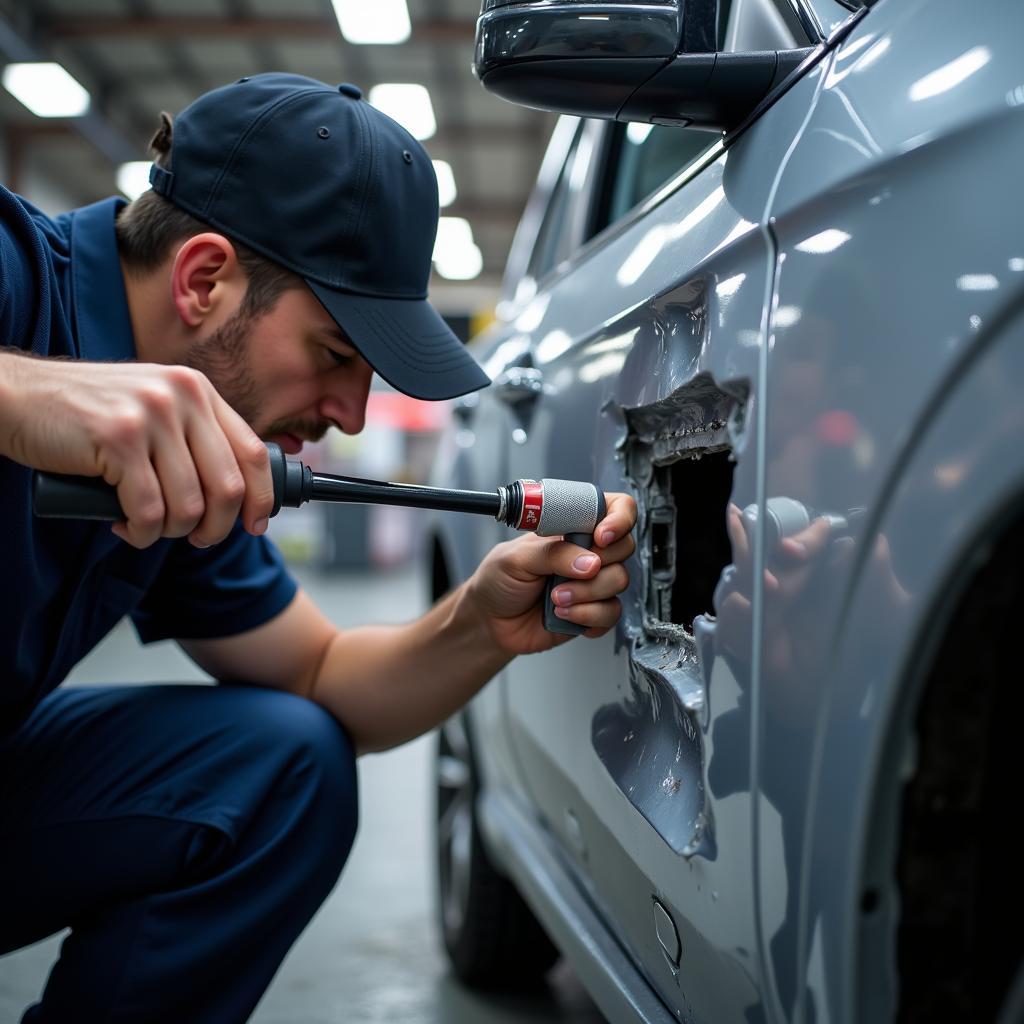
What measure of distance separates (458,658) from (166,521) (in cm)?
55

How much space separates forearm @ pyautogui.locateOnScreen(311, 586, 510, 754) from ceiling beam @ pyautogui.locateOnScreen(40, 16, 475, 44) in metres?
6.34

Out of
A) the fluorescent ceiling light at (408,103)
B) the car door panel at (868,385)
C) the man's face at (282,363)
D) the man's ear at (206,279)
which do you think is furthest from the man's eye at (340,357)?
the fluorescent ceiling light at (408,103)

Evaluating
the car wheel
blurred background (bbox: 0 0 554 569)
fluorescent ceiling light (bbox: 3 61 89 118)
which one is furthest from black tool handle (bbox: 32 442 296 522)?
fluorescent ceiling light (bbox: 3 61 89 118)

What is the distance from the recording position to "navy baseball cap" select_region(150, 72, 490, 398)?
113cm

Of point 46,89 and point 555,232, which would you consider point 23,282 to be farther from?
point 46,89

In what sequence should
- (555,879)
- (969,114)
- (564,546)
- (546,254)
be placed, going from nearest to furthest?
(969,114) < (564,546) < (555,879) < (546,254)

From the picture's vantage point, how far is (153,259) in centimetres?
117

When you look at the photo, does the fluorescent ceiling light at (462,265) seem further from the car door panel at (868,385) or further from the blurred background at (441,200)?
the car door panel at (868,385)

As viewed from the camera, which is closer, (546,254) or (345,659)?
(345,659)

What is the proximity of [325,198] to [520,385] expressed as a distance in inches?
12.5

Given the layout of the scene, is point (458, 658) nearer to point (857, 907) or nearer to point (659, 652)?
point (659, 652)

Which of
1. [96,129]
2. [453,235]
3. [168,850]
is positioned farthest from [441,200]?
[453,235]

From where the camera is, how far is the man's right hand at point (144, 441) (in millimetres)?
785

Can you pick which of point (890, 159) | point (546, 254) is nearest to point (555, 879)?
point (890, 159)
